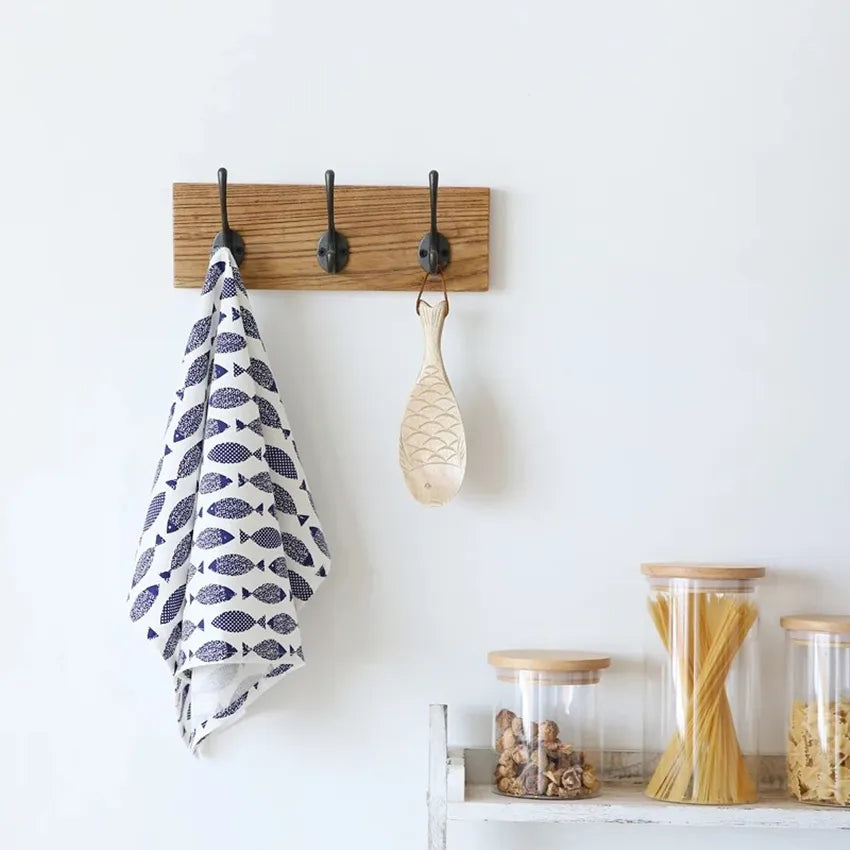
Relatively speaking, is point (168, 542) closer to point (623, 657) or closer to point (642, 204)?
point (623, 657)

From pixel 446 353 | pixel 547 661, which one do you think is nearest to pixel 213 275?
pixel 446 353

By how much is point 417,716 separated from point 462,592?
0.40 ft

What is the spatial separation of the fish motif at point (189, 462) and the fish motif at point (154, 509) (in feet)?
0.04

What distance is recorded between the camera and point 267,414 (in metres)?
1.13

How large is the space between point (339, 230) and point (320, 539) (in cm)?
29

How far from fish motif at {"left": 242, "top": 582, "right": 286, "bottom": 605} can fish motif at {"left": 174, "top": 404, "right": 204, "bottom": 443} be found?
15cm

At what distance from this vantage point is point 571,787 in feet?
3.47

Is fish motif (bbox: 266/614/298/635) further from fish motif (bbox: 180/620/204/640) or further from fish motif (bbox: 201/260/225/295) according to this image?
fish motif (bbox: 201/260/225/295)

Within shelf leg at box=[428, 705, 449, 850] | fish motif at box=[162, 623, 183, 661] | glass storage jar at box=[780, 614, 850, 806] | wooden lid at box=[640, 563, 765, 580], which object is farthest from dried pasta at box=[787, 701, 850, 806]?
fish motif at box=[162, 623, 183, 661]

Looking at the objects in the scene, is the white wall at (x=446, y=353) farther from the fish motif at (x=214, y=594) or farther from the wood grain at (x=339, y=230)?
the fish motif at (x=214, y=594)

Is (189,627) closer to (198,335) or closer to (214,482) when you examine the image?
(214,482)

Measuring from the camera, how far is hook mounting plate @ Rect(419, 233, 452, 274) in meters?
1.17

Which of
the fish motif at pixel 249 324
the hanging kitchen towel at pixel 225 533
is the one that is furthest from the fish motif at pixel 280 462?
the fish motif at pixel 249 324

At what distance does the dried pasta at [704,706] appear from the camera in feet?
3.50
